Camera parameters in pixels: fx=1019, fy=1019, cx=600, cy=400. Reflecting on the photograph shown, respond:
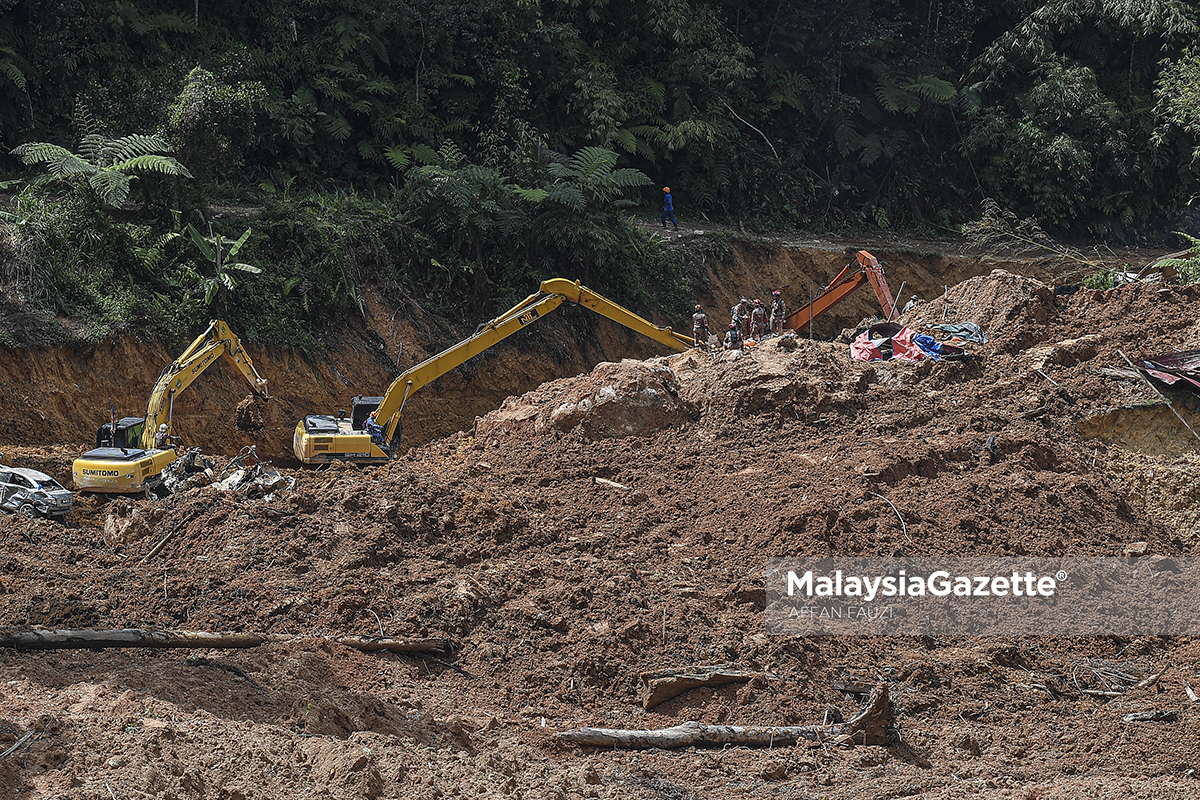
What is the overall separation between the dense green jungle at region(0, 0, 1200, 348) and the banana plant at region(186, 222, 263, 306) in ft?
0.36

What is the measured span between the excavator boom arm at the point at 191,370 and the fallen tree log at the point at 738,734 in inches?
323

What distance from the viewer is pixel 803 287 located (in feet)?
86.9

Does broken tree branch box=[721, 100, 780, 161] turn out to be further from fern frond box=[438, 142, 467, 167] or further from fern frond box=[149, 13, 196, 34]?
fern frond box=[149, 13, 196, 34]

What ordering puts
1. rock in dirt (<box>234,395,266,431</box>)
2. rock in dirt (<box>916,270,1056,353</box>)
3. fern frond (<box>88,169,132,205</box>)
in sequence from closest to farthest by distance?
rock in dirt (<box>916,270,1056,353</box>)
rock in dirt (<box>234,395,266,431</box>)
fern frond (<box>88,169,132,205</box>)

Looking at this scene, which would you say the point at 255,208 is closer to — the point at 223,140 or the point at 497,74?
the point at 223,140

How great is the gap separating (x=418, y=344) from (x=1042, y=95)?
19.6 metres

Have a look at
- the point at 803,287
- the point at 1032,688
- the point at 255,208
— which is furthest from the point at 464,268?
the point at 1032,688

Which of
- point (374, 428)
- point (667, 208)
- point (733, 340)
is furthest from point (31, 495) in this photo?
point (667, 208)

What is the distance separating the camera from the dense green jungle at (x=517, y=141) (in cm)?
1797

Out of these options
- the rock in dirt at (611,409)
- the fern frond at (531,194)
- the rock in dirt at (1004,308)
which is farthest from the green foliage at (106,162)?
the rock in dirt at (1004,308)

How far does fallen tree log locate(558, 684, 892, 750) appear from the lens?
7.38 metres

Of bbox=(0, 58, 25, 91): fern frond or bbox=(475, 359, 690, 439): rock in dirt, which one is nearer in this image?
bbox=(475, 359, 690, 439): rock in dirt

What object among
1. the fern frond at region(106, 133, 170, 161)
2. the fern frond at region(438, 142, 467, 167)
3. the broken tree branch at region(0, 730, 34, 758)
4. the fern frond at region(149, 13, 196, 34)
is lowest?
the broken tree branch at region(0, 730, 34, 758)

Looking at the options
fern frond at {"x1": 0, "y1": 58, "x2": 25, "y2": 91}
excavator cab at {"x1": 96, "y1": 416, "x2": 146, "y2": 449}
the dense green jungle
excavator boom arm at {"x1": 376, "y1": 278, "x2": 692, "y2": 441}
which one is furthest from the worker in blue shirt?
excavator cab at {"x1": 96, "y1": 416, "x2": 146, "y2": 449}
